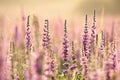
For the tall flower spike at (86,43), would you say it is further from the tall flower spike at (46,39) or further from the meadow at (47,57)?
the tall flower spike at (46,39)

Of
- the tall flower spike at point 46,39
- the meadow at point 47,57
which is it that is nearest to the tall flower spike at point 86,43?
the meadow at point 47,57

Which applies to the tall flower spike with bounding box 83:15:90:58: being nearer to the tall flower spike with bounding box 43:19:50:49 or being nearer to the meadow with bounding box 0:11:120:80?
the meadow with bounding box 0:11:120:80

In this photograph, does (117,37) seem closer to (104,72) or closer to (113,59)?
(113,59)

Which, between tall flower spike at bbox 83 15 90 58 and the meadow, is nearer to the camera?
the meadow

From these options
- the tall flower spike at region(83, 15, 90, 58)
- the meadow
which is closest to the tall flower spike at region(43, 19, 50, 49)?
the meadow

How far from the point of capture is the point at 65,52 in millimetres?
4949

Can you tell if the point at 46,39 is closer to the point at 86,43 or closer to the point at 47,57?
the point at 86,43

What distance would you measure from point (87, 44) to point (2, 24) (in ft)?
3.45

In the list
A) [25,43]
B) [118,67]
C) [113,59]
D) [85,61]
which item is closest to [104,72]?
[118,67]

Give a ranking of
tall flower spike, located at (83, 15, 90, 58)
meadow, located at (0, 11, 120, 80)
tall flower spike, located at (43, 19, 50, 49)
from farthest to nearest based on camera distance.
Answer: tall flower spike, located at (83, 15, 90, 58)
tall flower spike, located at (43, 19, 50, 49)
meadow, located at (0, 11, 120, 80)

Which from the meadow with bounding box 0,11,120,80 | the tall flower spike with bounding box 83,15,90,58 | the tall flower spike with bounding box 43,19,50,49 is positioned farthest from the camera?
Result: the tall flower spike with bounding box 83,15,90,58

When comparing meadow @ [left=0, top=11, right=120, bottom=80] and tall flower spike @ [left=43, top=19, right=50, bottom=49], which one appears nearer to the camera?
meadow @ [left=0, top=11, right=120, bottom=80]

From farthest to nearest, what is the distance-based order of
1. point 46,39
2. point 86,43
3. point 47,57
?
point 86,43, point 46,39, point 47,57

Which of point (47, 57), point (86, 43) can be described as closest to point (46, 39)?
point (86, 43)
